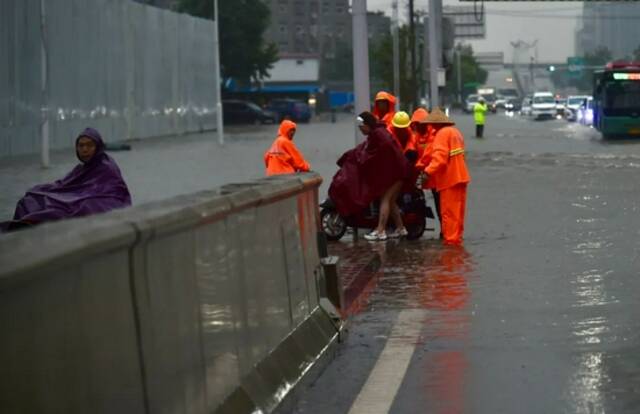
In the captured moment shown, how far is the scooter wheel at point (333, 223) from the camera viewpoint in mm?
17594

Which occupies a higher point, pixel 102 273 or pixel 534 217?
pixel 102 273

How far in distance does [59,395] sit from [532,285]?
8.41 m

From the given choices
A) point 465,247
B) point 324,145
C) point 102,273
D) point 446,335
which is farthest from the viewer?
point 324,145

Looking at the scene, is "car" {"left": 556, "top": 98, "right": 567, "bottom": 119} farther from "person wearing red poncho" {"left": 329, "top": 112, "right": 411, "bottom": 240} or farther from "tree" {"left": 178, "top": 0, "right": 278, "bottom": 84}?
"person wearing red poncho" {"left": 329, "top": 112, "right": 411, "bottom": 240}

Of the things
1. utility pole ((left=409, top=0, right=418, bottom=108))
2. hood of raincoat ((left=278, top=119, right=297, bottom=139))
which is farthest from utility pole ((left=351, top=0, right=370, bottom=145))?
utility pole ((left=409, top=0, right=418, bottom=108))

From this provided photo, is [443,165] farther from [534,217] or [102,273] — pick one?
[102,273]

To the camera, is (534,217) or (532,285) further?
(534,217)

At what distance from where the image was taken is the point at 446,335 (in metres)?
10.4

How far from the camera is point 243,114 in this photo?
9812 centimetres

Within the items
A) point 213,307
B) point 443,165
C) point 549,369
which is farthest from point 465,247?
point 213,307

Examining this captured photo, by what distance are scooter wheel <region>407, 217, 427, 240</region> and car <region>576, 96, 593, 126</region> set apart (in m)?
57.7

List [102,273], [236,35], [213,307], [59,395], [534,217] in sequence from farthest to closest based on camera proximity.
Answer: [236,35]
[534,217]
[213,307]
[102,273]
[59,395]

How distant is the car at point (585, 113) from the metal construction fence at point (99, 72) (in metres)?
20.8

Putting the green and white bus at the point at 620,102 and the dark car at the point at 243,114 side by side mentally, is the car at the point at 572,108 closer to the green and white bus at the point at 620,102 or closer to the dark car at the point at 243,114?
the dark car at the point at 243,114
